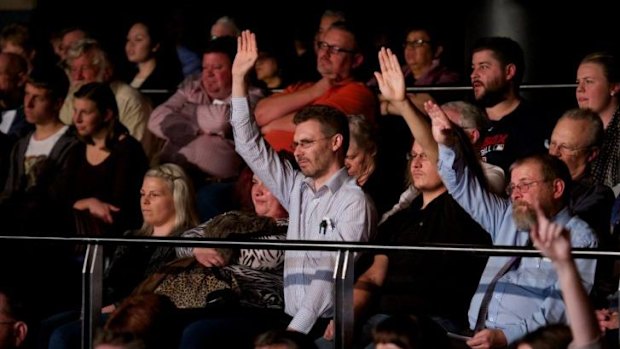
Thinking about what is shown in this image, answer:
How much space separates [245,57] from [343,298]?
1.60m

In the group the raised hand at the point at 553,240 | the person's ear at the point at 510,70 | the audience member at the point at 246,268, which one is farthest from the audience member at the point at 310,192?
the raised hand at the point at 553,240

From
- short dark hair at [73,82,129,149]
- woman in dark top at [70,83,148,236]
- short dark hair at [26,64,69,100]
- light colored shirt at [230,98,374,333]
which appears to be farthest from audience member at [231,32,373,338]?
short dark hair at [26,64,69,100]

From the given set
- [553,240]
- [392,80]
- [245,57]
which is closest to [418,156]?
[392,80]

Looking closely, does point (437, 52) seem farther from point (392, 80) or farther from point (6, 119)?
point (6, 119)

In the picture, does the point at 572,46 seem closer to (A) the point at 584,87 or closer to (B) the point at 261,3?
(A) the point at 584,87

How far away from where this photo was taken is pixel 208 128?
29.7 feet

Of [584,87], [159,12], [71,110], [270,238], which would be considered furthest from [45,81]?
[584,87]

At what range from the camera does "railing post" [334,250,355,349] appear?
6.75 m

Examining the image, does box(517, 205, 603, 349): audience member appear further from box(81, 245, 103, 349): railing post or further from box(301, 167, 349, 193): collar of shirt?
box(81, 245, 103, 349): railing post

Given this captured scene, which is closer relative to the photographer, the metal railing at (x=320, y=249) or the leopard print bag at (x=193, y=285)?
the metal railing at (x=320, y=249)

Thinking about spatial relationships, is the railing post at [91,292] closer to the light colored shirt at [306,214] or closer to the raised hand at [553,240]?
the light colored shirt at [306,214]

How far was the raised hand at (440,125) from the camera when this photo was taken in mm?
7129

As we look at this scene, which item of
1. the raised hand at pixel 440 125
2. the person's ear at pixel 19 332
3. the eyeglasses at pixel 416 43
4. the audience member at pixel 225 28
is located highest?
the audience member at pixel 225 28

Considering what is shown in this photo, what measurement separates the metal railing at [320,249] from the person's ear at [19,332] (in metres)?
0.41
